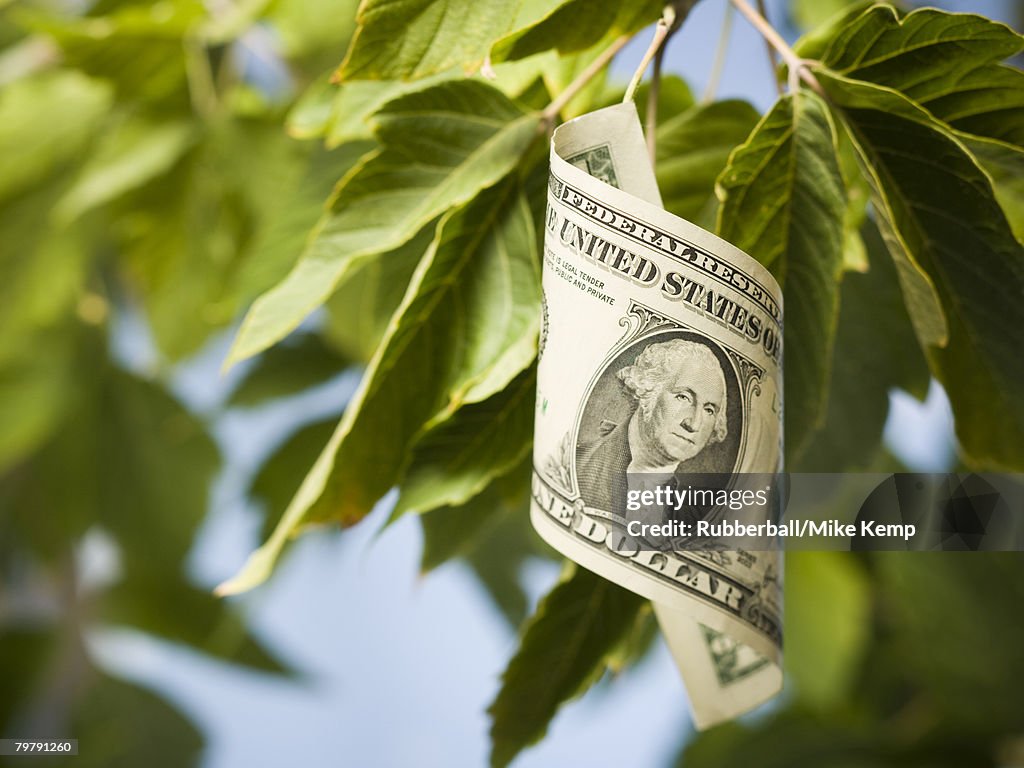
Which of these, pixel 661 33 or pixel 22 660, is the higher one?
pixel 661 33

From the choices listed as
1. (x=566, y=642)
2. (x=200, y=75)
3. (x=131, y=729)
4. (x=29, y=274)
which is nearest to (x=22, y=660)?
(x=131, y=729)

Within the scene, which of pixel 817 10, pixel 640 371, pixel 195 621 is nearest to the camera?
pixel 640 371

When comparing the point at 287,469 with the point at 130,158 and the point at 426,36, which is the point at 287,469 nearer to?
the point at 130,158

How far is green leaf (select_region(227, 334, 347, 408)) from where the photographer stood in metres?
0.42

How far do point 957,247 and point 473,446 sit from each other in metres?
0.10

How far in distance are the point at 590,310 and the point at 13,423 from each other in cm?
39

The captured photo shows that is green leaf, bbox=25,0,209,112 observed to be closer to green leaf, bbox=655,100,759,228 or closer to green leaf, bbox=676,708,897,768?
green leaf, bbox=655,100,759,228

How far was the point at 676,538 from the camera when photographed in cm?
15

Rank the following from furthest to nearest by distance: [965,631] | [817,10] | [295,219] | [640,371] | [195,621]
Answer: [195,621], [965,631], [817,10], [295,219], [640,371]

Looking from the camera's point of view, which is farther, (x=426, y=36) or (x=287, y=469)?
(x=287, y=469)

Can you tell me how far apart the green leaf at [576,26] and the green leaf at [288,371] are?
284 mm

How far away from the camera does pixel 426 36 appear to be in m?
0.16

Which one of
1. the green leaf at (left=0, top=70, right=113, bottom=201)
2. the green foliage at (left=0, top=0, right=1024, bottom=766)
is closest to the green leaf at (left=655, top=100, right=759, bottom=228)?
the green foliage at (left=0, top=0, right=1024, bottom=766)

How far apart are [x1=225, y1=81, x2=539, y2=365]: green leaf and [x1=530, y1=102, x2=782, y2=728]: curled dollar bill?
0.03 meters
